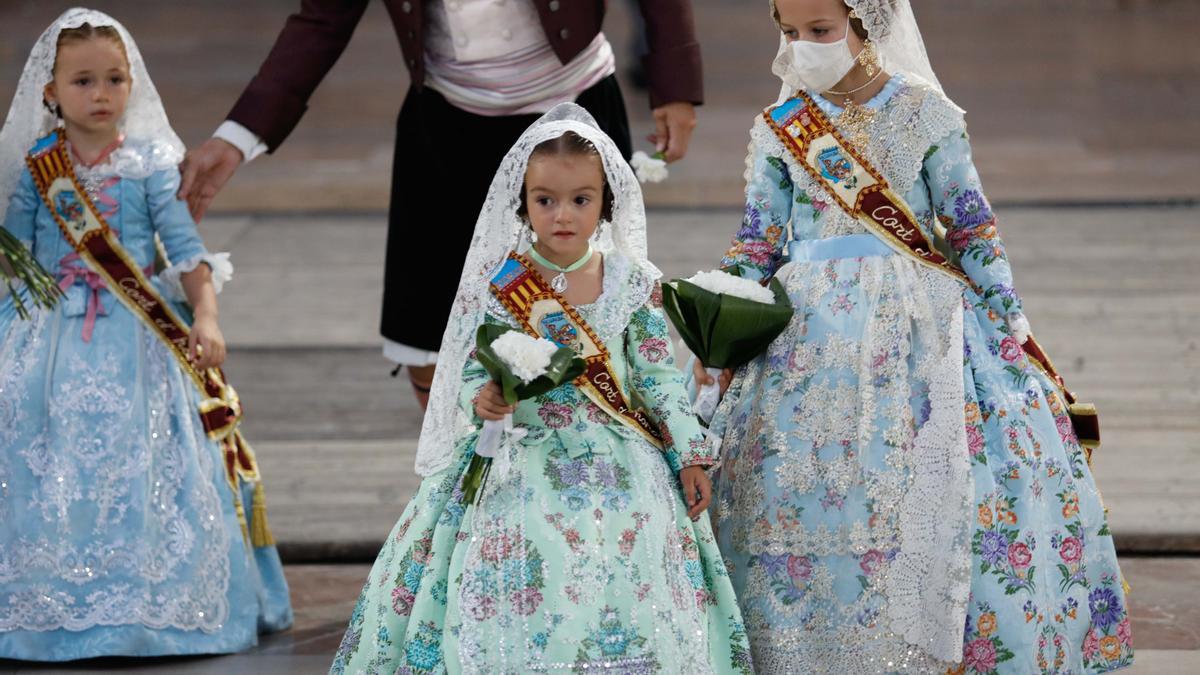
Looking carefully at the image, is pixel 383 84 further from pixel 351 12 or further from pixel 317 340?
pixel 351 12

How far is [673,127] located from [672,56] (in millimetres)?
174

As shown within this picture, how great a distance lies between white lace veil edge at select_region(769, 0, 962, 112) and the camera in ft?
13.1

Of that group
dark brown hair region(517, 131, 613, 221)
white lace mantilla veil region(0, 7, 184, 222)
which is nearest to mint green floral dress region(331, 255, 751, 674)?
dark brown hair region(517, 131, 613, 221)

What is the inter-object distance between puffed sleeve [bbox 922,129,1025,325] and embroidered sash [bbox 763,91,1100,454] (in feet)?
0.18

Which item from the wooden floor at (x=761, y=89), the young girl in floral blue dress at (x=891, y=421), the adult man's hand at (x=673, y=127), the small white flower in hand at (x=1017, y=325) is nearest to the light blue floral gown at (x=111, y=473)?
the adult man's hand at (x=673, y=127)

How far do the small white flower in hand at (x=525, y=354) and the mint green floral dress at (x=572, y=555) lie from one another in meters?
0.19

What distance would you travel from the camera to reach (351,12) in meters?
4.91

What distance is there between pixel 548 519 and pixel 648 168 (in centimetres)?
96

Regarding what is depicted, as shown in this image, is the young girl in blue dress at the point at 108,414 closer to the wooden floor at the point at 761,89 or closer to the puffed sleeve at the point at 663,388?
the puffed sleeve at the point at 663,388

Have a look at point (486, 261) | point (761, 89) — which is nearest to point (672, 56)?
point (486, 261)

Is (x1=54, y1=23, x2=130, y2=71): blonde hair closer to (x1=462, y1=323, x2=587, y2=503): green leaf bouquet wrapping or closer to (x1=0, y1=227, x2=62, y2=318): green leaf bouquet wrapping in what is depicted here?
(x1=0, y1=227, x2=62, y2=318): green leaf bouquet wrapping

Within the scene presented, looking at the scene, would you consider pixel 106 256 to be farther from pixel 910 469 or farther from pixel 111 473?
pixel 910 469

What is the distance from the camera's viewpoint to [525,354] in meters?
3.65

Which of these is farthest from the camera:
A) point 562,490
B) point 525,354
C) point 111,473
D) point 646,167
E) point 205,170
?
point 205,170
